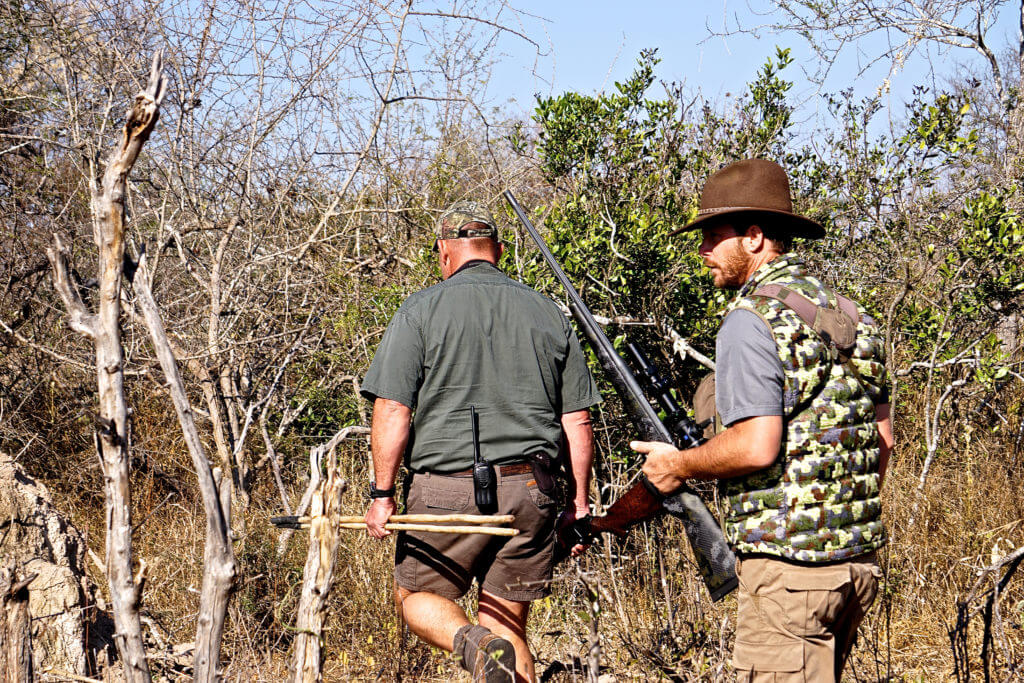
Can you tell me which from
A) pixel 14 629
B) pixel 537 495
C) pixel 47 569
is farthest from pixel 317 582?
pixel 47 569

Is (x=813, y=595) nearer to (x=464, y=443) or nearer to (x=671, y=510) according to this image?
(x=671, y=510)

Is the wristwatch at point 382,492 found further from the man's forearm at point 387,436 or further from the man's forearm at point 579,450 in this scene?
the man's forearm at point 579,450

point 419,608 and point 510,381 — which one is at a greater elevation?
point 510,381

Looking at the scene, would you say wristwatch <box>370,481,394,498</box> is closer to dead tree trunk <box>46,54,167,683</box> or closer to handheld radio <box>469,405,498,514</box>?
handheld radio <box>469,405,498,514</box>

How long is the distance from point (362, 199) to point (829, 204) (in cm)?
301

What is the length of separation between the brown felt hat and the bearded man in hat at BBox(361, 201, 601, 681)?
3.32ft

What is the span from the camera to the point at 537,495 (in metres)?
3.21

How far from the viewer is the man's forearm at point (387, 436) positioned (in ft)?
10.4

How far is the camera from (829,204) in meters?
5.53

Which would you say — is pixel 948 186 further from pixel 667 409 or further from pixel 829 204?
pixel 667 409

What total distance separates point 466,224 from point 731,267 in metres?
1.24

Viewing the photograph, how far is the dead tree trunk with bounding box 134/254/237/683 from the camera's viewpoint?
2000mm

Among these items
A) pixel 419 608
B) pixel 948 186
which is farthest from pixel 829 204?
pixel 419 608

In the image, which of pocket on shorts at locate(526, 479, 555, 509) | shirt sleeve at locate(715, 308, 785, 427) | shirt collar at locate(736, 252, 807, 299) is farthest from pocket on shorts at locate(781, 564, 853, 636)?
pocket on shorts at locate(526, 479, 555, 509)
